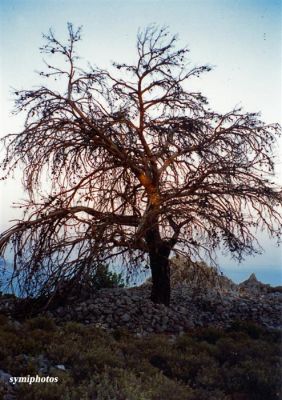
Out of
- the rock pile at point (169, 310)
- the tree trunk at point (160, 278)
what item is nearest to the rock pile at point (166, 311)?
the rock pile at point (169, 310)

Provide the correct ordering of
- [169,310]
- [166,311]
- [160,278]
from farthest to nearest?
1. [160,278]
2. [169,310]
3. [166,311]

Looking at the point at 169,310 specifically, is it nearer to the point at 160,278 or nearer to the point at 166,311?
the point at 166,311

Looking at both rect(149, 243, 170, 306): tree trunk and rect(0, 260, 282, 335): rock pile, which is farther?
rect(149, 243, 170, 306): tree trunk

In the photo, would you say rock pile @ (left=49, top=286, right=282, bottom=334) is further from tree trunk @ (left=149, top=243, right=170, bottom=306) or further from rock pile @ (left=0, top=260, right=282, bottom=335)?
tree trunk @ (left=149, top=243, right=170, bottom=306)

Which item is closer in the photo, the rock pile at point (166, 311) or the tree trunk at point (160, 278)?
the rock pile at point (166, 311)

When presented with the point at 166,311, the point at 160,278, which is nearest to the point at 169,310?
the point at 166,311

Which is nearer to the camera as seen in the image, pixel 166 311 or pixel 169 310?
pixel 166 311

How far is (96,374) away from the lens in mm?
7172

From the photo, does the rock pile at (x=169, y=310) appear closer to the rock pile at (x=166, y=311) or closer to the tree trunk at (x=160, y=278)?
the rock pile at (x=166, y=311)

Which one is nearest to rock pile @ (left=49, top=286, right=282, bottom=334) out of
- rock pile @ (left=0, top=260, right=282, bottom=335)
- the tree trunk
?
rock pile @ (left=0, top=260, right=282, bottom=335)

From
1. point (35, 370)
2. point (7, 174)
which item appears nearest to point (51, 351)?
point (35, 370)

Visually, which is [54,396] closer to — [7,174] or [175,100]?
[7,174]

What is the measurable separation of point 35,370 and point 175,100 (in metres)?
8.11

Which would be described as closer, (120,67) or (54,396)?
(54,396)
